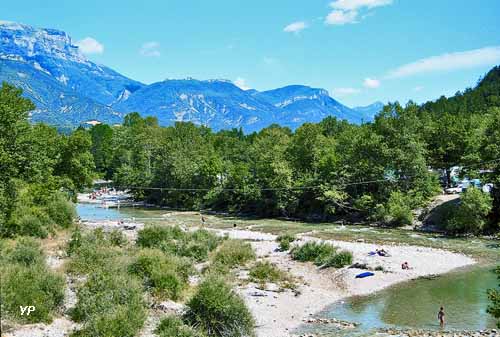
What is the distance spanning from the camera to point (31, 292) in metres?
21.3

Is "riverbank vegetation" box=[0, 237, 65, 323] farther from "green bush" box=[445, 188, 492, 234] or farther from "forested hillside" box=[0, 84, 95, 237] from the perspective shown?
"green bush" box=[445, 188, 492, 234]

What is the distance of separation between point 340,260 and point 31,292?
21661mm

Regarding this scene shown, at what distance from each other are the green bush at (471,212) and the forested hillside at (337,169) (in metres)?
2.51

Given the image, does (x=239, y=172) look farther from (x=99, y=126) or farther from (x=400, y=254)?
(x=99, y=126)

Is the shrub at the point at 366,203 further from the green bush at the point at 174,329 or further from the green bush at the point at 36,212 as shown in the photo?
the green bush at the point at 174,329

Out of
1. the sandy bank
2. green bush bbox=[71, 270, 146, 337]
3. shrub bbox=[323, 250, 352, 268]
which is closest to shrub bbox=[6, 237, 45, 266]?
green bush bbox=[71, 270, 146, 337]

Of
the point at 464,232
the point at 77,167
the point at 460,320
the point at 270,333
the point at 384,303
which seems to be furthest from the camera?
the point at 77,167

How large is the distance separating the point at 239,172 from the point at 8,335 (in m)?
57.1

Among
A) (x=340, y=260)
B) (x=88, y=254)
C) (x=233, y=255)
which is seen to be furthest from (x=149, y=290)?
(x=340, y=260)

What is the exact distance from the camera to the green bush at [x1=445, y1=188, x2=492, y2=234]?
158 feet

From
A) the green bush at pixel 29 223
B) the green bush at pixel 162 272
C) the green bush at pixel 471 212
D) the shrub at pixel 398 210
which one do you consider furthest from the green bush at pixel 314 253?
the green bush at pixel 29 223

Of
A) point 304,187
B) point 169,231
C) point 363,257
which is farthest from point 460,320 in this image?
point 304,187

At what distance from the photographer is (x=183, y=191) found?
3191 inches

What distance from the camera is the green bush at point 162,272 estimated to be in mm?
25638
